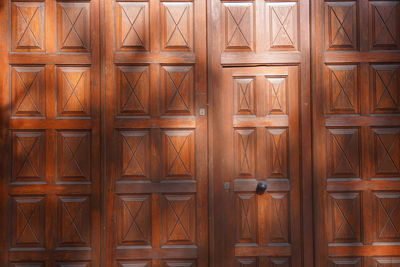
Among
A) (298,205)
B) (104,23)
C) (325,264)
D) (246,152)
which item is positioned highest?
(104,23)

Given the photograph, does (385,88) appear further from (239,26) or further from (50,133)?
(50,133)

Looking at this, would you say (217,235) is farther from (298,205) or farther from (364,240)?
(364,240)

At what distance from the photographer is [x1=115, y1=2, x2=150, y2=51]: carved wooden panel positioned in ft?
14.5

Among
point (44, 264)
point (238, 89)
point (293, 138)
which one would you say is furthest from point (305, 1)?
point (44, 264)

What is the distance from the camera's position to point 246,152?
14.6 feet

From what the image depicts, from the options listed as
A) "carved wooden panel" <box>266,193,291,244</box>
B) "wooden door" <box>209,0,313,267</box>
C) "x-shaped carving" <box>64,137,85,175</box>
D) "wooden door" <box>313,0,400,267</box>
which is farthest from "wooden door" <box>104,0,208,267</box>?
"wooden door" <box>313,0,400,267</box>

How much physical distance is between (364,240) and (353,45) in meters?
2.14

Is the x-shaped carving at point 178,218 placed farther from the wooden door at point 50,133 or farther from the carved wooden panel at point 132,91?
the carved wooden panel at point 132,91

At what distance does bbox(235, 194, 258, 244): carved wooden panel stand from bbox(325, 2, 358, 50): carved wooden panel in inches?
74.6

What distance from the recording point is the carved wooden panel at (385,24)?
4465 mm

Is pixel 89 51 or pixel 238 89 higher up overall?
pixel 89 51

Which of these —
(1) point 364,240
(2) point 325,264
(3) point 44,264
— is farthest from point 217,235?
(3) point 44,264

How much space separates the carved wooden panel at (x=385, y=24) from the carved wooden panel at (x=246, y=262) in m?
2.69

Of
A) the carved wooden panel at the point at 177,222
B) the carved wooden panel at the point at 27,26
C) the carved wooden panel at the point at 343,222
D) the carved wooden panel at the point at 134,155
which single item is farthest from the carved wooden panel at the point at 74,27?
the carved wooden panel at the point at 343,222
